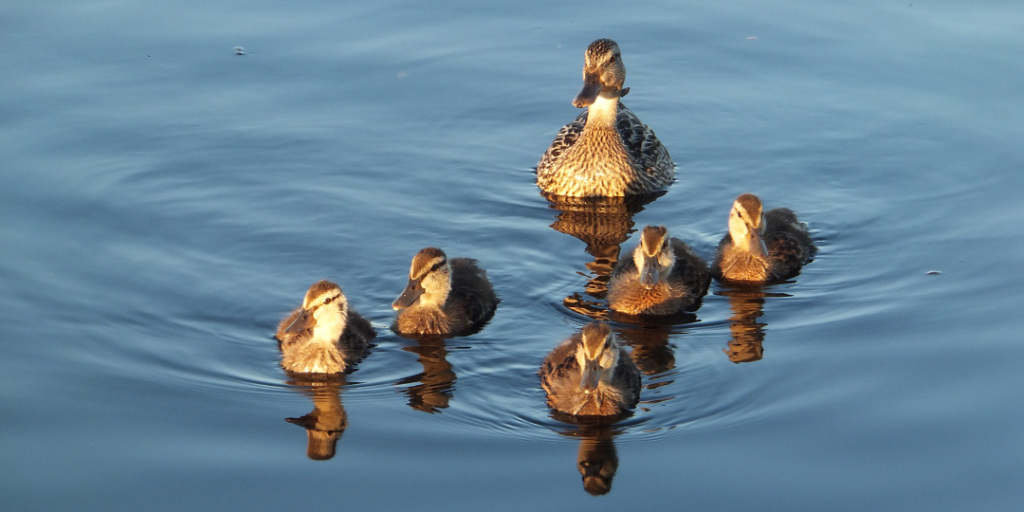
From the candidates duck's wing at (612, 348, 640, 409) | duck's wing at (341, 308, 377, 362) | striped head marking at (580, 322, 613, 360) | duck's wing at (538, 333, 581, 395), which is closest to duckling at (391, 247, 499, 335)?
duck's wing at (341, 308, 377, 362)

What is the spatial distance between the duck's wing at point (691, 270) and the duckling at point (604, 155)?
1489mm

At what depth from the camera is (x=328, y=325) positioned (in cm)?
776

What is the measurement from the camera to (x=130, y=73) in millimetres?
12062

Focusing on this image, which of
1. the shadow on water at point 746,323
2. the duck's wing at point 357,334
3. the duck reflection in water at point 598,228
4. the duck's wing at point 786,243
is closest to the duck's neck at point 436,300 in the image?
the duck's wing at point 357,334

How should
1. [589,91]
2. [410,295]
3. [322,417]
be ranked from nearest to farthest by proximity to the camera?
[322,417] → [410,295] → [589,91]

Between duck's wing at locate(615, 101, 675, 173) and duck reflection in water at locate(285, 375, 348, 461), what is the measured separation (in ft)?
13.0

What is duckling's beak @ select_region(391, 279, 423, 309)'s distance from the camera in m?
8.09

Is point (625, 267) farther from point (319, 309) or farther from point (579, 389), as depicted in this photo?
point (319, 309)

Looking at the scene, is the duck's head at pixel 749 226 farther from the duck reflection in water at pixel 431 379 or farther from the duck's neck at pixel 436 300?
the duck reflection in water at pixel 431 379

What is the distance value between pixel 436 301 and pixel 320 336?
2.91 ft

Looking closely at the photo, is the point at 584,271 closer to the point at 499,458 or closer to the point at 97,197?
the point at 499,458

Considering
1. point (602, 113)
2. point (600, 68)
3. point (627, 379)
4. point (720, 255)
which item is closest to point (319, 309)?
point (627, 379)

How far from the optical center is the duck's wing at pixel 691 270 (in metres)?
8.78

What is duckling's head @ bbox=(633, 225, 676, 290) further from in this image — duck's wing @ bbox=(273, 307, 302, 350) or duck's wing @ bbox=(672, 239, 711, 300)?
duck's wing @ bbox=(273, 307, 302, 350)
